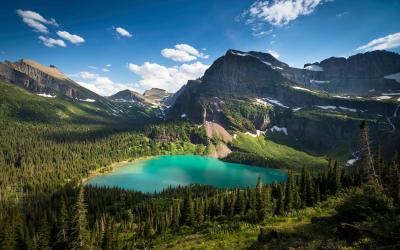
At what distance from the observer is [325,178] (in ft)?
314

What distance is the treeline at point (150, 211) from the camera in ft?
189

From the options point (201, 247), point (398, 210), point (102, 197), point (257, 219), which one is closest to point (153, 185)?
point (102, 197)

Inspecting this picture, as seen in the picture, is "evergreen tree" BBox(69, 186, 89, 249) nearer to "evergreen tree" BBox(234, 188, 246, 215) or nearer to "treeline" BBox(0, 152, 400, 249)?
"treeline" BBox(0, 152, 400, 249)

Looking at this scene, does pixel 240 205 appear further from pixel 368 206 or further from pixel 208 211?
pixel 368 206

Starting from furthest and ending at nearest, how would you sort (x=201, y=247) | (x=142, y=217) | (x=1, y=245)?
(x=142, y=217), (x=1, y=245), (x=201, y=247)

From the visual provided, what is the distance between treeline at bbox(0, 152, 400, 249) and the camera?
57531 mm

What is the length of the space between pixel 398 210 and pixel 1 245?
90218 mm

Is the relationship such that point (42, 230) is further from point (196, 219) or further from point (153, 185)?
point (153, 185)

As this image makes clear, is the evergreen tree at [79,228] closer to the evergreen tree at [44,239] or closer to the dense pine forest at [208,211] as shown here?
the dense pine forest at [208,211]

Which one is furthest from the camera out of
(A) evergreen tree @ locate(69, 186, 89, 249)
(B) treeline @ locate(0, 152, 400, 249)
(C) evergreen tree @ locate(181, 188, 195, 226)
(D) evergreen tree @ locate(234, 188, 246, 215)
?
(C) evergreen tree @ locate(181, 188, 195, 226)

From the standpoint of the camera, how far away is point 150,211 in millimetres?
122000

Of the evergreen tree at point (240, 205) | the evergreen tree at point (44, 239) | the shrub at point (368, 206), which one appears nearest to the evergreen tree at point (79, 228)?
the evergreen tree at point (44, 239)

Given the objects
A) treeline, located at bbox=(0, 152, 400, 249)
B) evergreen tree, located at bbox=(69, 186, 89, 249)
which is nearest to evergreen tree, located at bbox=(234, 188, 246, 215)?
treeline, located at bbox=(0, 152, 400, 249)

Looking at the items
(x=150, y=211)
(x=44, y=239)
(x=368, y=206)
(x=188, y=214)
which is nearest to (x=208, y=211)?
(x=188, y=214)
